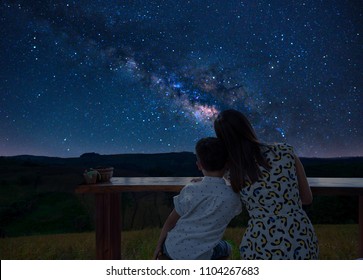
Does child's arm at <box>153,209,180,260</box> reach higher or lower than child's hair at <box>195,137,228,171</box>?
lower

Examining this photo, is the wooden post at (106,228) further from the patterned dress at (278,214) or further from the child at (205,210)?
the patterned dress at (278,214)

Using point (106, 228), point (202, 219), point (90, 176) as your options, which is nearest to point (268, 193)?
point (202, 219)

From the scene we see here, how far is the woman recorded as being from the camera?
1.86 metres

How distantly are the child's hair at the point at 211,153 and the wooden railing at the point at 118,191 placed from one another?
73 cm

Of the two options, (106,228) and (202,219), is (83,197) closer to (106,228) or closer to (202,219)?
(106,228)

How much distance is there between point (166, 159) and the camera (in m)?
9.45

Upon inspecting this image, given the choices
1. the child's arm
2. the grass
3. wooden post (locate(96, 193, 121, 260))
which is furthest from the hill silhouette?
the child's arm

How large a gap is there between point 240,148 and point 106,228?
1803 millimetres

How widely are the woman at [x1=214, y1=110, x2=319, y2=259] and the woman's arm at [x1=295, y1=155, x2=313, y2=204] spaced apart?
0.03m

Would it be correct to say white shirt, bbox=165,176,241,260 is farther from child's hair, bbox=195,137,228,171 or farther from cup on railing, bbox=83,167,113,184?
cup on railing, bbox=83,167,113,184

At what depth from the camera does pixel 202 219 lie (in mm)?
1848
